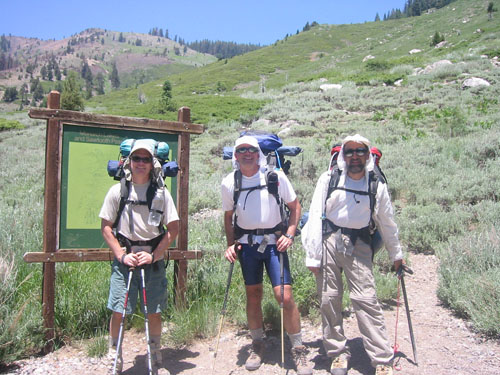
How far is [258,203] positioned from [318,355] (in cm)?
156

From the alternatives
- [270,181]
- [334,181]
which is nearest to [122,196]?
[270,181]

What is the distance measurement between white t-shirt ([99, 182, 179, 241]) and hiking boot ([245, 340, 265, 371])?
1383 mm

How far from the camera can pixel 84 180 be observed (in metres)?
4.04

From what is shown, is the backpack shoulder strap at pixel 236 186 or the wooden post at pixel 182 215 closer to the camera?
Result: the backpack shoulder strap at pixel 236 186

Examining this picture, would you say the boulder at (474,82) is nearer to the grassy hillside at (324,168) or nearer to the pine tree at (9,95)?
the grassy hillside at (324,168)

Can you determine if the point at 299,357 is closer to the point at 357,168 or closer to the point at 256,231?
the point at 256,231

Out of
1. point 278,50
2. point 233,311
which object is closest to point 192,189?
point 233,311

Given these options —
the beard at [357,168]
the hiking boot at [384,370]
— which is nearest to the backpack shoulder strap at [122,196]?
the beard at [357,168]

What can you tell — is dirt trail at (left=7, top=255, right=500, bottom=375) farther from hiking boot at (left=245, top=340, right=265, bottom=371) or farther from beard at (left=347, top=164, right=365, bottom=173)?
beard at (left=347, top=164, right=365, bottom=173)

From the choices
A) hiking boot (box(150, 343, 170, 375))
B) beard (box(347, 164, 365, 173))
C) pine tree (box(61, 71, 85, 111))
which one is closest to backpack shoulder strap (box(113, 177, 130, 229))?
hiking boot (box(150, 343, 170, 375))

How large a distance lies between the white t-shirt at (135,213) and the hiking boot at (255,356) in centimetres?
138

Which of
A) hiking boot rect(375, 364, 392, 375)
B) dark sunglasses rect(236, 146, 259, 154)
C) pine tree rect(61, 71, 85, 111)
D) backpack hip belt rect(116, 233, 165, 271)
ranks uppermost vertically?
pine tree rect(61, 71, 85, 111)

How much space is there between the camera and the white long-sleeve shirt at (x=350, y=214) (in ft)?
10.9

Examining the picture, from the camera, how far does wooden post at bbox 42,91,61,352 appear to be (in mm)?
3789
